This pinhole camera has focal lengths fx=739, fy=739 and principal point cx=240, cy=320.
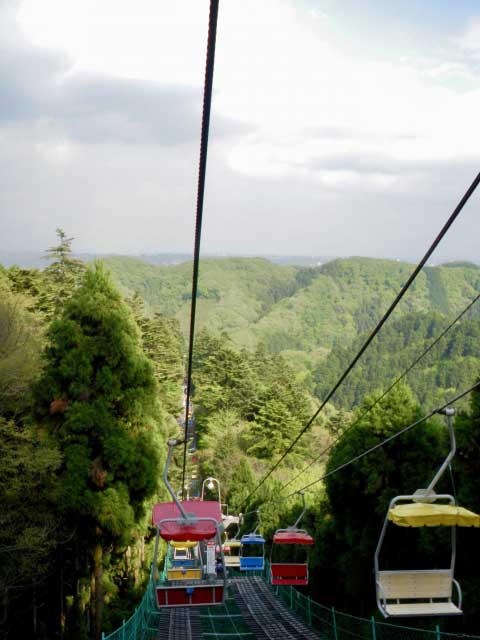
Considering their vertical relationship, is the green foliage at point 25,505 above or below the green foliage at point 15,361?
below

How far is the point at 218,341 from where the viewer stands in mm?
74625

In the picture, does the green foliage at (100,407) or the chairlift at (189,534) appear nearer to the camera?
the chairlift at (189,534)

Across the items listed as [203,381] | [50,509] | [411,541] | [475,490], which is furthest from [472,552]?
[203,381]

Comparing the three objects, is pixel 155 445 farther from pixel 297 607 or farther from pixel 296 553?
pixel 296 553

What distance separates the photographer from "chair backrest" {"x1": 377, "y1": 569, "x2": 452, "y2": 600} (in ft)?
25.9

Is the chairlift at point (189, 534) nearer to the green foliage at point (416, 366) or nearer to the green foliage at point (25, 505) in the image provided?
the green foliage at point (25, 505)

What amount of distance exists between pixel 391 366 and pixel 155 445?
126 meters

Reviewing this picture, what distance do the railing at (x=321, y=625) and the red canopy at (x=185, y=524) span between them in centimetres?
67

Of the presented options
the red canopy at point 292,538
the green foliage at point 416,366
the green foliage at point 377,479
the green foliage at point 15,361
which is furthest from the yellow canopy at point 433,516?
the green foliage at point 416,366

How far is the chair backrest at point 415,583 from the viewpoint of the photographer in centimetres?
789

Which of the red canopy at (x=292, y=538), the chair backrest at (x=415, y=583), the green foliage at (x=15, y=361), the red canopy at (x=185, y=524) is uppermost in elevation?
the green foliage at (x=15, y=361)

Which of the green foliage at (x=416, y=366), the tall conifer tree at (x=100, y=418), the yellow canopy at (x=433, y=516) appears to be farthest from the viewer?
the green foliage at (x=416, y=366)

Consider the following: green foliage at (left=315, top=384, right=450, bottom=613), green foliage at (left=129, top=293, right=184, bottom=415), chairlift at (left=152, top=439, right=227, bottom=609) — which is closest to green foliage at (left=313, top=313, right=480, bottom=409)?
green foliage at (left=129, top=293, right=184, bottom=415)

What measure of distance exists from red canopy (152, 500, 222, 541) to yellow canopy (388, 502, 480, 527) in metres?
2.50
